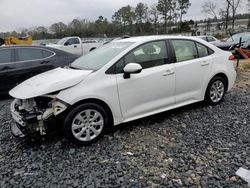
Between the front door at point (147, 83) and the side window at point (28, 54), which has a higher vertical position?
the side window at point (28, 54)

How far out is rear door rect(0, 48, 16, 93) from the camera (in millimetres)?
6137

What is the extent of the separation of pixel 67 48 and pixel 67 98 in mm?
14519

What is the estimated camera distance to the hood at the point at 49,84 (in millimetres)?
3533

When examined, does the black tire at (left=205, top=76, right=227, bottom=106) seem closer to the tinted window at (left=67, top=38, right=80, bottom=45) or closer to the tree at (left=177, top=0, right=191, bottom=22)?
the tinted window at (left=67, top=38, right=80, bottom=45)

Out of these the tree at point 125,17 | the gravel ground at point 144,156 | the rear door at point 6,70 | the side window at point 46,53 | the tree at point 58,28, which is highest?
the tree at point 125,17

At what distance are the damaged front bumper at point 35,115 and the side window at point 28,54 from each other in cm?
321

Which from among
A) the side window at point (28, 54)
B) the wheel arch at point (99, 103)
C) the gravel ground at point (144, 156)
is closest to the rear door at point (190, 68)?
the gravel ground at point (144, 156)

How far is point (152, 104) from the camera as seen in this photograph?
4.23m

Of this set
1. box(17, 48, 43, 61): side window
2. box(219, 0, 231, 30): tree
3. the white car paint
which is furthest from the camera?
box(219, 0, 231, 30): tree

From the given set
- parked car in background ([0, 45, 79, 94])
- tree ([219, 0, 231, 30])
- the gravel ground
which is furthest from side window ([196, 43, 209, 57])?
tree ([219, 0, 231, 30])

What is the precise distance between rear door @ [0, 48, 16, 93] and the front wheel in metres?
4.56

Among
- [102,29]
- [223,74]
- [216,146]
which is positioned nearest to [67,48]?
[223,74]

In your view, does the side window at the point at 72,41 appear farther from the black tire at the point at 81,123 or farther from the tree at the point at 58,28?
the tree at the point at 58,28

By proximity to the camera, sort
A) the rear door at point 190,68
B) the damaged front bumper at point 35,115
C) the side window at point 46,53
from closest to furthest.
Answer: the damaged front bumper at point 35,115 → the rear door at point 190,68 → the side window at point 46,53
